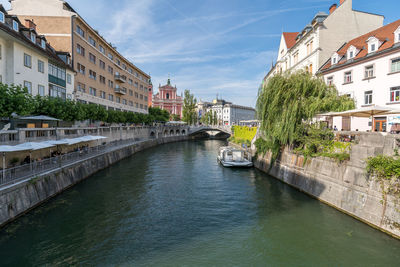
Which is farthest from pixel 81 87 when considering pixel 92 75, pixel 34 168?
pixel 34 168

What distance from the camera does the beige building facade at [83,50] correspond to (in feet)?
109

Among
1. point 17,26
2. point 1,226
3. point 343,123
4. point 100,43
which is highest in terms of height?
point 100,43

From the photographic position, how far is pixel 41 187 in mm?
14023

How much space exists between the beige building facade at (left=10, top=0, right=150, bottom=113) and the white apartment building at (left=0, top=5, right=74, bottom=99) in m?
3.10

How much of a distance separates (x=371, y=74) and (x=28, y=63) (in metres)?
37.2

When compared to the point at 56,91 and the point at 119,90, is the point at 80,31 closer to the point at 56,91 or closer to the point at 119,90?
the point at 56,91

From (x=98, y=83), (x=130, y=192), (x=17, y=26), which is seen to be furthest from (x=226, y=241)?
(x=98, y=83)

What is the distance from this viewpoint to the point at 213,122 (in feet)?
357

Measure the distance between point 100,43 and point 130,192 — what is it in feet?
123

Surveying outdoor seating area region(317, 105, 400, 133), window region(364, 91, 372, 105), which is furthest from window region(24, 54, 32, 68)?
window region(364, 91, 372, 105)

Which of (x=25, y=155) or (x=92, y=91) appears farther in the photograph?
(x=92, y=91)

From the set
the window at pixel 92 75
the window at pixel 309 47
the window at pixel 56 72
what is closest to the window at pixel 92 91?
the window at pixel 92 75

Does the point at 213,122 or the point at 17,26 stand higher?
the point at 17,26

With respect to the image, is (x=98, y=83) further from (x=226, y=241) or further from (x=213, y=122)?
(x=213, y=122)
